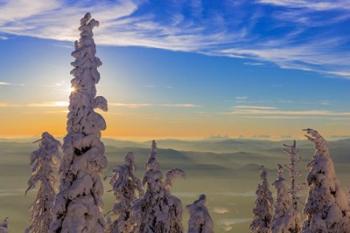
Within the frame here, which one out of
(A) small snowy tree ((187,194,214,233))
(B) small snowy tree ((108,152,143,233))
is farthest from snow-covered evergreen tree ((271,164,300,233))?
(A) small snowy tree ((187,194,214,233))

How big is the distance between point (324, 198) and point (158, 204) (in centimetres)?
1020

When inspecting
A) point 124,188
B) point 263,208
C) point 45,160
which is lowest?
point 263,208

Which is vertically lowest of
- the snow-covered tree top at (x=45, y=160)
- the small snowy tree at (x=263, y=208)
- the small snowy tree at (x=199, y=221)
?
the small snowy tree at (x=263, y=208)

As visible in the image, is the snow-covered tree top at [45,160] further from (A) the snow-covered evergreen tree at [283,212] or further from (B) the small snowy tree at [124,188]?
(A) the snow-covered evergreen tree at [283,212]

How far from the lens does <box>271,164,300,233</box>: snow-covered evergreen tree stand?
125ft

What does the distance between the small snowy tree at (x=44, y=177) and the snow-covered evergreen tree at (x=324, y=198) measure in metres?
17.3

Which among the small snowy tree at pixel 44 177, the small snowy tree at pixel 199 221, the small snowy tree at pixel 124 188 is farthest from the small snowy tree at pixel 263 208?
the small snowy tree at pixel 199 221

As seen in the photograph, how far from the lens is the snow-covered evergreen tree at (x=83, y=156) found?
2403cm

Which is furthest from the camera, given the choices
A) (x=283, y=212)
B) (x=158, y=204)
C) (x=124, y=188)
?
(x=283, y=212)

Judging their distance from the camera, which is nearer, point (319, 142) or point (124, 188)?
point (319, 142)

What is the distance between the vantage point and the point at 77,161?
79.4 feet

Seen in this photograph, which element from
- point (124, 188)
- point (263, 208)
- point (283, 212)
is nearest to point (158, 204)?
point (124, 188)

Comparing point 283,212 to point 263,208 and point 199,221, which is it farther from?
point 199,221

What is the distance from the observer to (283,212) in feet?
135
